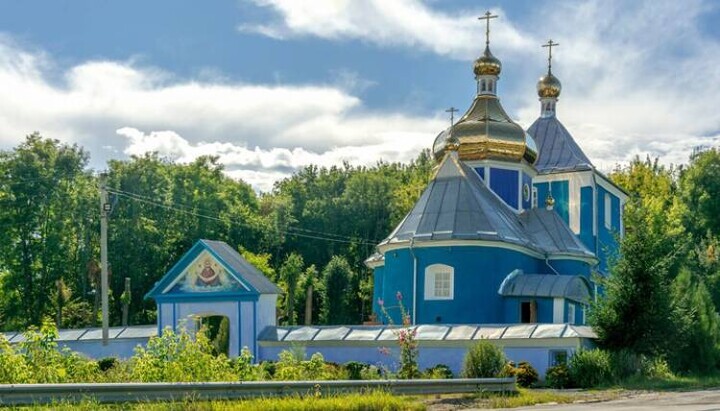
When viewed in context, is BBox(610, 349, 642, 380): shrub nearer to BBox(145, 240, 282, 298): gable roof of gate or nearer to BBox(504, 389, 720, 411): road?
BBox(504, 389, 720, 411): road

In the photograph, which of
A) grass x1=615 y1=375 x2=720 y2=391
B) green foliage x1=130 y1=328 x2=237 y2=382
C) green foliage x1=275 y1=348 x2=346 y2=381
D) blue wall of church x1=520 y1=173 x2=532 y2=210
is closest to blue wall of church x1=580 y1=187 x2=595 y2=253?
blue wall of church x1=520 y1=173 x2=532 y2=210

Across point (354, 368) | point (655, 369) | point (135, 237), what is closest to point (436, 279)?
point (354, 368)

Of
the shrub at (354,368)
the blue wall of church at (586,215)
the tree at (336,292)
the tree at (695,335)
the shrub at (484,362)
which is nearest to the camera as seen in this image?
the shrub at (484,362)

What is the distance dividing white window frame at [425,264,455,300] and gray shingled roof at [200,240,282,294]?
15.5 ft

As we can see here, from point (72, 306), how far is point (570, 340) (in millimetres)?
32196

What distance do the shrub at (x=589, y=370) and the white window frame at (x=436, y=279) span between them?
331 inches

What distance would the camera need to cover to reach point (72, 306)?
50562 millimetres

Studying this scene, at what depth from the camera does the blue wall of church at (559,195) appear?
140ft

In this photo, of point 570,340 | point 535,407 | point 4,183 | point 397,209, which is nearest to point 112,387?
point 535,407

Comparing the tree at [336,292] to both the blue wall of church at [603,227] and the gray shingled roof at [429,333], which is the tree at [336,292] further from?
the gray shingled roof at [429,333]

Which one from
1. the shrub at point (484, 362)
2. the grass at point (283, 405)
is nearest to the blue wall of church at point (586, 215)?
the shrub at point (484, 362)

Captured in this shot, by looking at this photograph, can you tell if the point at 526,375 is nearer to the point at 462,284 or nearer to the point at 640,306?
the point at 640,306

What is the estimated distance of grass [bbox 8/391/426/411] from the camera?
13.0 m

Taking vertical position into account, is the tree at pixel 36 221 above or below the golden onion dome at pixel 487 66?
below
